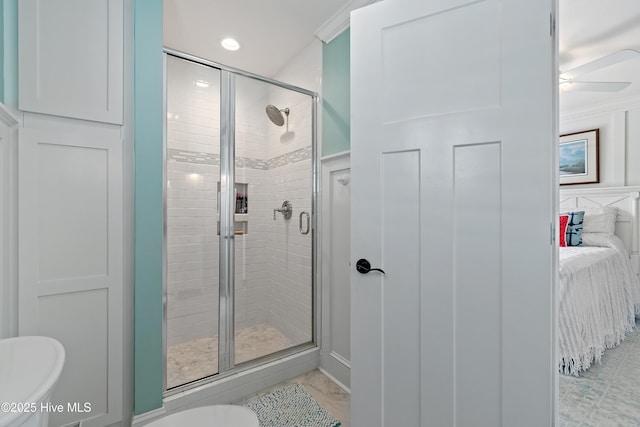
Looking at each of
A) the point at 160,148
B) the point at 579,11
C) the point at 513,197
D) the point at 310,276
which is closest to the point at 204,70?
the point at 160,148

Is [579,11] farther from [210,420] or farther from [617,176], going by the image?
[210,420]

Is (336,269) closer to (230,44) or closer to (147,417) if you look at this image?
(147,417)

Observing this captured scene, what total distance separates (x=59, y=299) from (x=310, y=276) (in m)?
1.56

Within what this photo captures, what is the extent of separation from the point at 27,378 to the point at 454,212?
1.46m

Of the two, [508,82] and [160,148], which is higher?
[508,82]

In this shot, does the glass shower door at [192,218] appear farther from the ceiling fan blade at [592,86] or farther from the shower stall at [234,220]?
the ceiling fan blade at [592,86]

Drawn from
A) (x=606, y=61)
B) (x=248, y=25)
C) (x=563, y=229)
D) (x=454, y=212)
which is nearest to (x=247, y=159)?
(x=248, y=25)

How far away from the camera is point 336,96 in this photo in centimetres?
220

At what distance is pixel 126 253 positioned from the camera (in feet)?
4.94

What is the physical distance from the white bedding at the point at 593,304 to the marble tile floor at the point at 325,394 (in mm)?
1460

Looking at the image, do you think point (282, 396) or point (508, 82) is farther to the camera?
point (282, 396)

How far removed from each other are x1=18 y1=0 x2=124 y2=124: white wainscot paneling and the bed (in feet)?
7.82

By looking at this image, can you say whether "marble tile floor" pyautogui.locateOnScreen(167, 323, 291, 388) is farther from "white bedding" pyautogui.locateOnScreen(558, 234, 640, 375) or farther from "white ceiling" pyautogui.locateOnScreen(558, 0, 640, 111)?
"white ceiling" pyautogui.locateOnScreen(558, 0, 640, 111)

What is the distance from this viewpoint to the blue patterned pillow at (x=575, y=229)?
3367 millimetres
